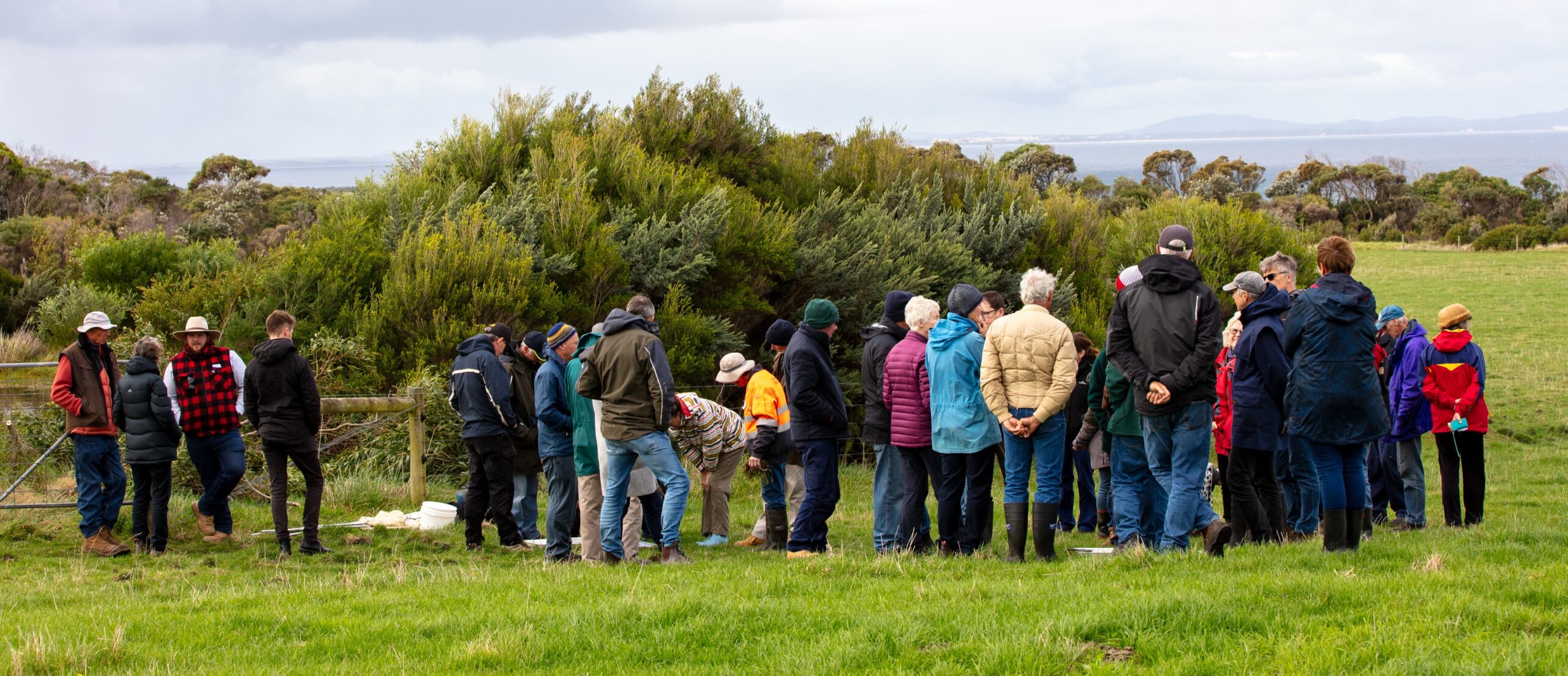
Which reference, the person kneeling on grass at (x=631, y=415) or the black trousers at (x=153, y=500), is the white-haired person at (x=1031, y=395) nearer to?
the person kneeling on grass at (x=631, y=415)

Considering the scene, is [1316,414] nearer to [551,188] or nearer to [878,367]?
[878,367]

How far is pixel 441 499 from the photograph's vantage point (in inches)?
463

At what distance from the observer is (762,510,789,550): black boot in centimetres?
866

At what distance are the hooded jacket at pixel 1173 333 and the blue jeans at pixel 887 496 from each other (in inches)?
81.1

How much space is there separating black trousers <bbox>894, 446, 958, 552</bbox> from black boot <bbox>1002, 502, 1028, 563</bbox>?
737 mm

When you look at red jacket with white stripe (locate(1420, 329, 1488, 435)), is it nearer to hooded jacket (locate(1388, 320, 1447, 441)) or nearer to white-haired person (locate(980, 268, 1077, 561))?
hooded jacket (locate(1388, 320, 1447, 441))

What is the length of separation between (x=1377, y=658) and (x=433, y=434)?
1177 centimetres

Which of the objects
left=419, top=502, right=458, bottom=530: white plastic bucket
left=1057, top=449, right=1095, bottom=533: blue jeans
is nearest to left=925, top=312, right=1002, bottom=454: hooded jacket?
left=1057, top=449, right=1095, bottom=533: blue jeans

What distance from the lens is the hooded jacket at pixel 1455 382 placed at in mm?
8461

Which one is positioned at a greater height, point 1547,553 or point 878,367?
point 878,367

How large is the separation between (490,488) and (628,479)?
1771 millimetres

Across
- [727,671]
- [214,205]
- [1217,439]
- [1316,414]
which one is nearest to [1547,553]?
[1316,414]

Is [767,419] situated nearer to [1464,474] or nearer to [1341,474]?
[1341,474]

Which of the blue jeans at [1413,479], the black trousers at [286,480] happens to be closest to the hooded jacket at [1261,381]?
the blue jeans at [1413,479]
